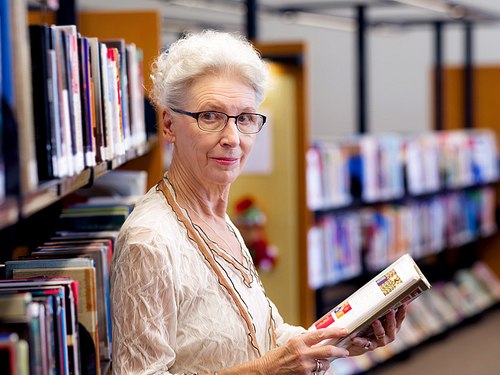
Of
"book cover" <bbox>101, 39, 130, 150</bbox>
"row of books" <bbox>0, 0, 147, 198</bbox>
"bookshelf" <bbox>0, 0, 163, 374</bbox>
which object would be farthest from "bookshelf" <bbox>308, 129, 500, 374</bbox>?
"row of books" <bbox>0, 0, 147, 198</bbox>

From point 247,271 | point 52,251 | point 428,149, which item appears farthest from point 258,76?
point 428,149

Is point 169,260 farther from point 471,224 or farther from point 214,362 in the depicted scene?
point 471,224

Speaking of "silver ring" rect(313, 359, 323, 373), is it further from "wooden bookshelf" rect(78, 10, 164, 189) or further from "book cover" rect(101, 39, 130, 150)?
"wooden bookshelf" rect(78, 10, 164, 189)

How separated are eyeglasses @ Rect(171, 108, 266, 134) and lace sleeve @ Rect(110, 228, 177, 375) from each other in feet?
0.98

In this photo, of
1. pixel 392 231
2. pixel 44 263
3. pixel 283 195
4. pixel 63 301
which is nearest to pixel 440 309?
pixel 392 231

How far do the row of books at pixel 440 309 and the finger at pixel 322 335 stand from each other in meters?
2.45

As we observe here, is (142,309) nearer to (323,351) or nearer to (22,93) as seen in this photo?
(323,351)

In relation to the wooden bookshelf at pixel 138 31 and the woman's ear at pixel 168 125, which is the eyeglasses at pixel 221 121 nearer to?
the woman's ear at pixel 168 125

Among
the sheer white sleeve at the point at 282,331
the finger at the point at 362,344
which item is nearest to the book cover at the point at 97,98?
the sheer white sleeve at the point at 282,331

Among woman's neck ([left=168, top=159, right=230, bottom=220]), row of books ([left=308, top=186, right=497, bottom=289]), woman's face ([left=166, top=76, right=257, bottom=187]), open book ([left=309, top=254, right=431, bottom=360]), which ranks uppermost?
woman's face ([left=166, top=76, right=257, bottom=187])

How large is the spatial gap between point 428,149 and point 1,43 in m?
4.15

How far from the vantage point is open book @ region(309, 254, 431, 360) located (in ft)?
4.12

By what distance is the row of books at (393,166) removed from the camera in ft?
11.8

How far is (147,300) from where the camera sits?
44.6 inches
